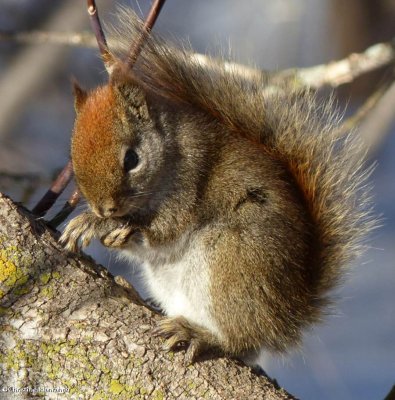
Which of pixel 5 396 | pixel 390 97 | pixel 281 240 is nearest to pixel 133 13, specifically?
pixel 281 240

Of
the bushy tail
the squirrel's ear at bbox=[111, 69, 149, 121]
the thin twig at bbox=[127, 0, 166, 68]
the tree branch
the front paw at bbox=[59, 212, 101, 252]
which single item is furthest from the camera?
the tree branch

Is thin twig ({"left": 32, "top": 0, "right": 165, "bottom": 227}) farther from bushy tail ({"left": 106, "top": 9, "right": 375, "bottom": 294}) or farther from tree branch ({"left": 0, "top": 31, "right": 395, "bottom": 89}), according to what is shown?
tree branch ({"left": 0, "top": 31, "right": 395, "bottom": 89})

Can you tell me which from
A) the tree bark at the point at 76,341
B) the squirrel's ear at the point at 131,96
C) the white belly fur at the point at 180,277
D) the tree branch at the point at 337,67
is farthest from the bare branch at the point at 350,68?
the tree bark at the point at 76,341

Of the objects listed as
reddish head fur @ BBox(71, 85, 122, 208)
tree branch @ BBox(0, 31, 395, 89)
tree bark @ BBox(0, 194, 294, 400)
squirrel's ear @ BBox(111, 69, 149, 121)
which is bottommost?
tree bark @ BBox(0, 194, 294, 400)

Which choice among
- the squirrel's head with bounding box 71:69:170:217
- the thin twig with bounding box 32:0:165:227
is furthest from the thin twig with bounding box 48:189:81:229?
the squirrel's head with bounding box 71:69:170:217

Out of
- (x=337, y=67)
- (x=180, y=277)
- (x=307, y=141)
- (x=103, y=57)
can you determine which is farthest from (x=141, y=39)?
(x=337, y=67)

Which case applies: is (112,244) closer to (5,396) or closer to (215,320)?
(215,320)
